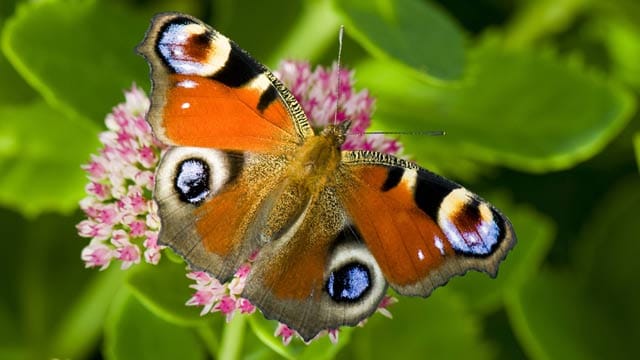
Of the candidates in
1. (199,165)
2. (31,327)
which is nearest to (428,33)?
(199,165)

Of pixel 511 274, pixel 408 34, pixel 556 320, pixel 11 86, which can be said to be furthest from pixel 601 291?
pixel 11 86

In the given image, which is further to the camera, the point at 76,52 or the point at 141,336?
the point at 76,52

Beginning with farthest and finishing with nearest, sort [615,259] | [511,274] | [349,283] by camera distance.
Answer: [615,259], [511,274], [349,283]

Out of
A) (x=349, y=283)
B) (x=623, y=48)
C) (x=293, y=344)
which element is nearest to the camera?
(x=349, y=283)

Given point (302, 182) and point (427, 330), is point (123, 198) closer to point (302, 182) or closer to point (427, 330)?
point (302, 182)

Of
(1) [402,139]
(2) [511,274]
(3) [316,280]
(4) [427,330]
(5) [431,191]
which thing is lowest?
(4) [427,330]

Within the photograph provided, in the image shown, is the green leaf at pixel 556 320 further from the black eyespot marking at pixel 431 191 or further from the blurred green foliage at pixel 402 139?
the black eyespot marking at pixel 431 191

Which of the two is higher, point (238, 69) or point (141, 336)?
point (238, 69)
